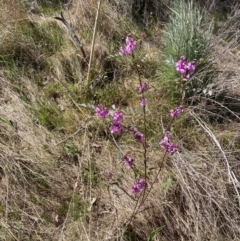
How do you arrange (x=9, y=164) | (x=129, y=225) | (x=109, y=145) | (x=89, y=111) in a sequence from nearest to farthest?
(x=129, y=225) < (x=9, y=164) < (x=109, y=145) < (x=89, y=111)

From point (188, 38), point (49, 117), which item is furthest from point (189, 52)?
point (49, 117)

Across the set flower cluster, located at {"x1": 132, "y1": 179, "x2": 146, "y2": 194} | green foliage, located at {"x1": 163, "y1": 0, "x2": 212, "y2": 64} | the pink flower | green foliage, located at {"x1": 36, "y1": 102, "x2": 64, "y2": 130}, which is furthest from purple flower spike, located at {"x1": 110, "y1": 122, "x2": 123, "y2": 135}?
green foliage, located at {"x1": 163, "y1": 0, "x2": 212, "y2": 64}

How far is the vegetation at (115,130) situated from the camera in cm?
246

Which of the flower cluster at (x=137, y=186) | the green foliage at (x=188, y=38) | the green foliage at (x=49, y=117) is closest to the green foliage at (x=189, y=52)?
the green foliage at (x=188, y=38)

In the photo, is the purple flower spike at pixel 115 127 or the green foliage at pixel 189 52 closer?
the purple flower spike at pixel 115 127

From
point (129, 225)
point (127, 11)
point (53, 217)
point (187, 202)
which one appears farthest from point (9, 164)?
point (127, 11)

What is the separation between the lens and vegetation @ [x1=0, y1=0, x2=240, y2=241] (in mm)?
2461

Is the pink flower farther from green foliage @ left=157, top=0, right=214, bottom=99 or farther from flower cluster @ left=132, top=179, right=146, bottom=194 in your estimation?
green foliage @ left=157, top=0, right=214, bottom=99

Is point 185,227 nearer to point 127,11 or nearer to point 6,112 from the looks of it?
point 6,112

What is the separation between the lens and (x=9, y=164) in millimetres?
2707

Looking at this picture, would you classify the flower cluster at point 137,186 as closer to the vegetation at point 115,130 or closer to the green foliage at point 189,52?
the vegetation at point 115,130

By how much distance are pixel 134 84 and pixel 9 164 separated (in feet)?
4.18

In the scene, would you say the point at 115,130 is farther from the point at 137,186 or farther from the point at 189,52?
the point at 189,52

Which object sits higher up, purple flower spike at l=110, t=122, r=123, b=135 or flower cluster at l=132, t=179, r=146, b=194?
purple flower spike at l=110, t=122, r=123, b=135
